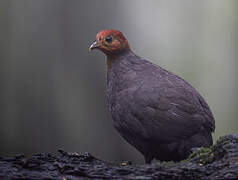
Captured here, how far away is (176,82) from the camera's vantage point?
4586 millimetres

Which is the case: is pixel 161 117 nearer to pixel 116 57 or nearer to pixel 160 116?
pixel 160 116

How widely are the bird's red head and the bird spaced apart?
48 cm

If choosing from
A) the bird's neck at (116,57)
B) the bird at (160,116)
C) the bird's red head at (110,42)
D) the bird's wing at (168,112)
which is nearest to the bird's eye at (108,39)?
the bird's red head at (110,42)

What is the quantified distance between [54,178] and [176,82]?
227 cm

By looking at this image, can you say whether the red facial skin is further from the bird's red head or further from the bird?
the bird

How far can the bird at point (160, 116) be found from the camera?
13.9 feet

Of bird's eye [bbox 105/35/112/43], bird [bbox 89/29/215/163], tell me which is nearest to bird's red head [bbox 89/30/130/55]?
bird's eye [bbox 105/35/112/43]

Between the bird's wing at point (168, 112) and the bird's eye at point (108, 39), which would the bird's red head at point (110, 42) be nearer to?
the bird's eye at point (108, 39)

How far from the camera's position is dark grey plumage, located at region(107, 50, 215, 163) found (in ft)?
13.9

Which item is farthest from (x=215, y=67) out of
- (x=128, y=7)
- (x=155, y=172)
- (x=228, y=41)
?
(x=155, y=172)

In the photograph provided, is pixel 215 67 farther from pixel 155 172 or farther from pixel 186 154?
pixel 155 172

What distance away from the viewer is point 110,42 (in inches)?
195

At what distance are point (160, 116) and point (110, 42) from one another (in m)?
1.15

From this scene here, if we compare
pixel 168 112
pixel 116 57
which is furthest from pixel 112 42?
pixel 168 112
